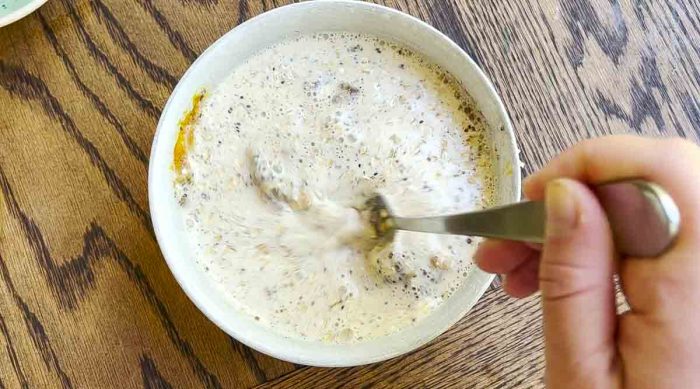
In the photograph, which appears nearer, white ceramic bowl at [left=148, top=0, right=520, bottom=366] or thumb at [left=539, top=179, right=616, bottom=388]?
thumb at [left=539, top=179, right=616, bottom=388]

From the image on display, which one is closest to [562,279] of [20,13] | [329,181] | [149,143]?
[329,181]

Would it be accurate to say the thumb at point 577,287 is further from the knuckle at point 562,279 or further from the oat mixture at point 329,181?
the oat mixture at point 329,181

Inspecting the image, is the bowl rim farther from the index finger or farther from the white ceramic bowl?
the index finger

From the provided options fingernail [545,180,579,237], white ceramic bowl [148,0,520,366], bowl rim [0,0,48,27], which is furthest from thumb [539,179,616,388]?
bowl rim [0,0,48,27]

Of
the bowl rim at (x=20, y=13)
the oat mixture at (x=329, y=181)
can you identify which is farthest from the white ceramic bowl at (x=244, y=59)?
the bowl rim at (x=20, y=13)

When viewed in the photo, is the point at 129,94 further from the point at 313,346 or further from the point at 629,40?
the point at 629,40

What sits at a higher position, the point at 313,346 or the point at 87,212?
the point at 87,212

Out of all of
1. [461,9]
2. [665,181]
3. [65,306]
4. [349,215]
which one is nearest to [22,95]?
[65,306]
